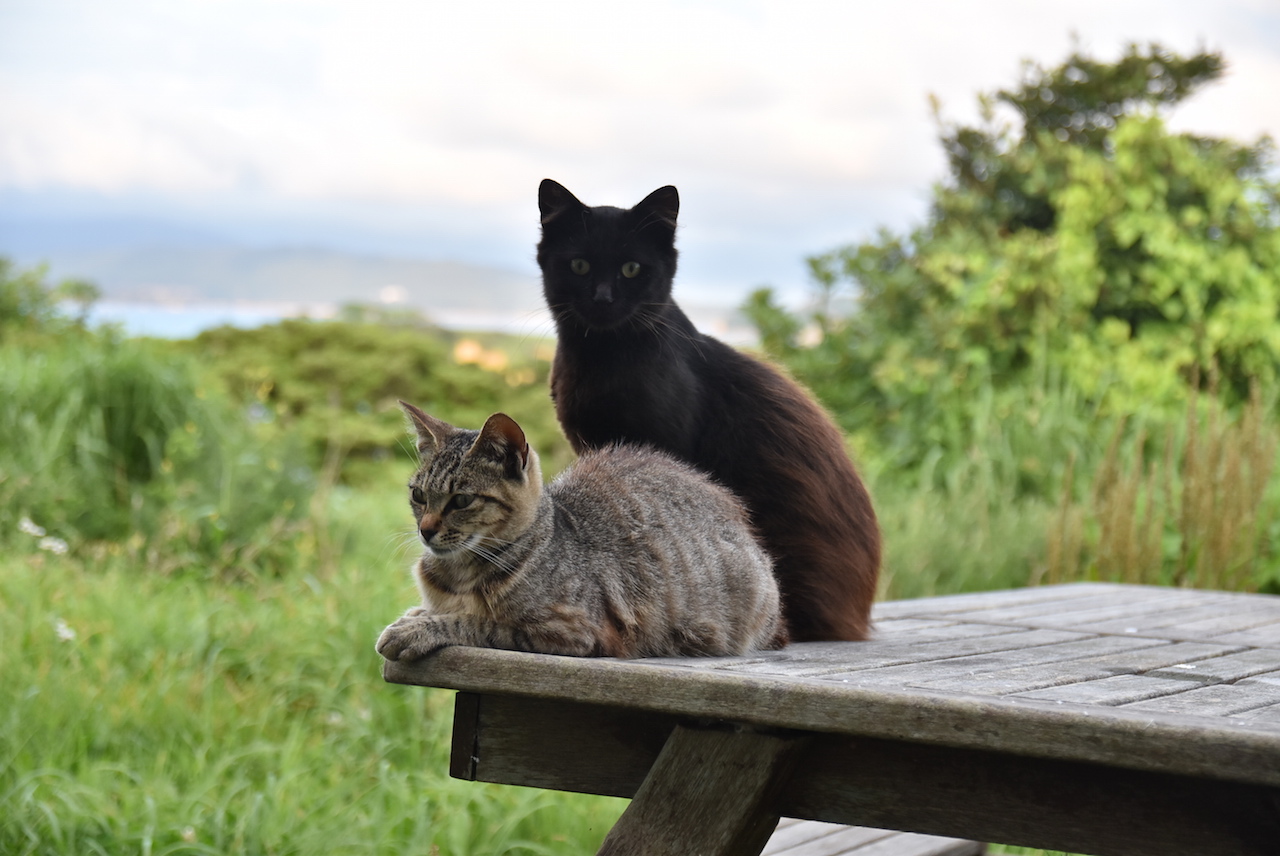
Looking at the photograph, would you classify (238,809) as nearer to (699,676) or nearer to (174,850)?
(174,850)

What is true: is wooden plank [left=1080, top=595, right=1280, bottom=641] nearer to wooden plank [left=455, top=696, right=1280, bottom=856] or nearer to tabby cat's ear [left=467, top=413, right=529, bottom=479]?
wooden plank [left=455, top=696, right=1280, bottom=856]

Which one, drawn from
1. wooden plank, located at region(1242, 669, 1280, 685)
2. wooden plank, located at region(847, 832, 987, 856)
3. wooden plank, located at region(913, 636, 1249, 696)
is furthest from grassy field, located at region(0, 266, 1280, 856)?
wooden plank, located at region(1242, 669, 1280, 685)

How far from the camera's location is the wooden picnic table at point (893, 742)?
1.53 metres

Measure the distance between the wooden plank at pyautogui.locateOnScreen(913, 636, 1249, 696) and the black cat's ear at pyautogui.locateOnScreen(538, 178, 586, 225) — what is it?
4.10 feet

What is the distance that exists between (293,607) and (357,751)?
3.12ft

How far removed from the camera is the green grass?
124 inches

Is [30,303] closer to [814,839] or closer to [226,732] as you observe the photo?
[226,732]

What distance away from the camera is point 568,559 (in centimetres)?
202

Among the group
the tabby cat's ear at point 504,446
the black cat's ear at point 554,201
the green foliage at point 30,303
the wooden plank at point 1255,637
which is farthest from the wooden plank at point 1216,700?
the green foliage at point 30,303

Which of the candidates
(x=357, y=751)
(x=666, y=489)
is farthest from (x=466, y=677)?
(x=357, y=751)

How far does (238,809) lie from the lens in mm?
3275

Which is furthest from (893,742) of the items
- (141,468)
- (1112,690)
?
(141,468)

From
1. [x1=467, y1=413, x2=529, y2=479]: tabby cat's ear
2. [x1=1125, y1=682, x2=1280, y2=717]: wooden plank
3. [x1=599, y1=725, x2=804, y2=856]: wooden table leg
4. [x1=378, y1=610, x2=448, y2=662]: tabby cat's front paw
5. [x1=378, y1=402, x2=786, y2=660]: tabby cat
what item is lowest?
[x1=599, y1=725, x2=804, y2=856]: wooden table leg

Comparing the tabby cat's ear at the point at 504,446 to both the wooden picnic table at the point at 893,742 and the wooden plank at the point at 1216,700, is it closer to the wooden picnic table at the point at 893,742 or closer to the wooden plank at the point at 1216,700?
the wooden picnic table at the point at 893,742
